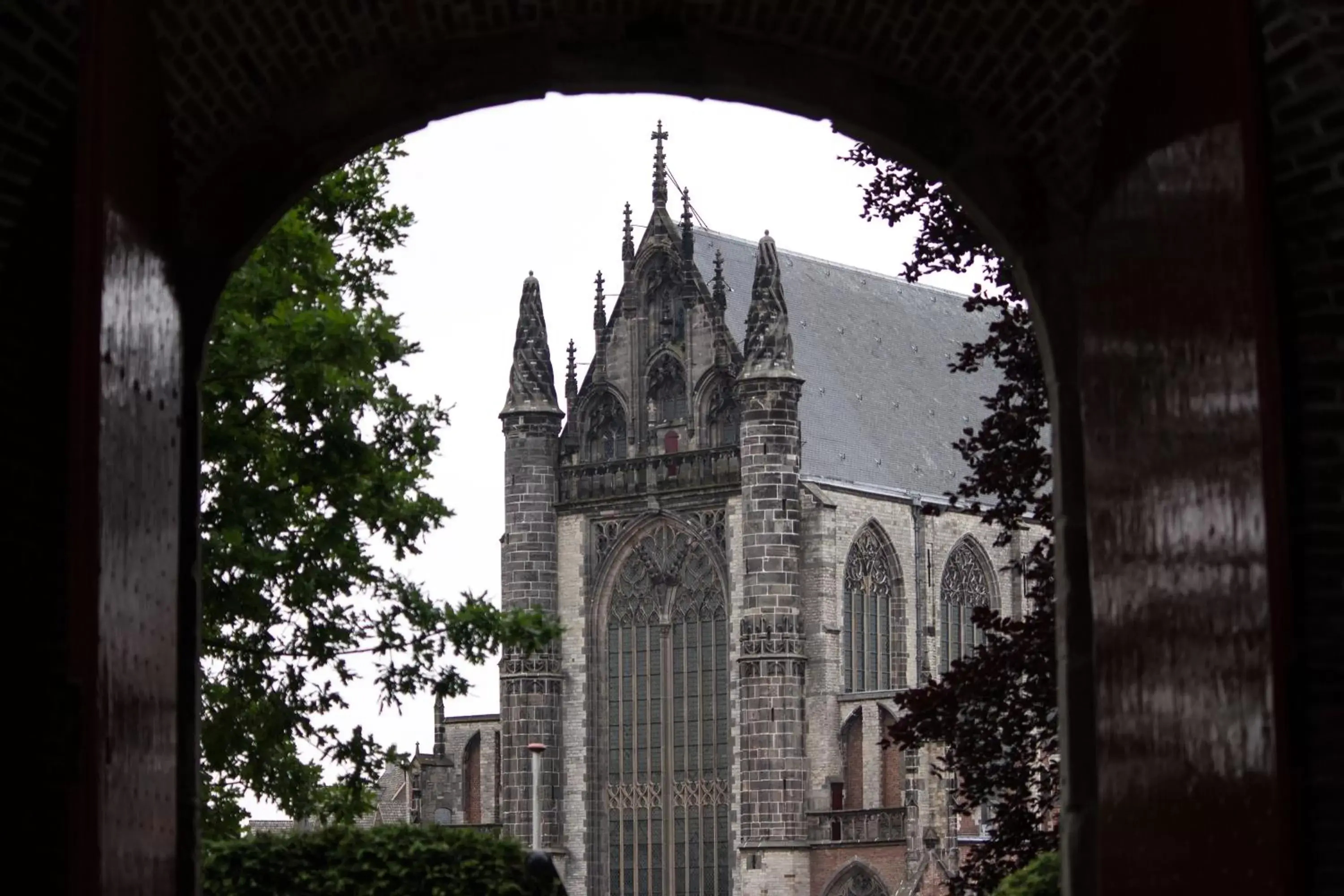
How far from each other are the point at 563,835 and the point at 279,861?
1261 inches

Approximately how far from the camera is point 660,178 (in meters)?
46.6

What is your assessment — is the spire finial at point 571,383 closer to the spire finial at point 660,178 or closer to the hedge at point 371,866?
the spire finial at point 660,178

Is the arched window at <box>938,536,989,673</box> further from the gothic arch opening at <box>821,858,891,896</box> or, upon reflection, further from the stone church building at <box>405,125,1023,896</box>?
the gothic arch opening at <box>821,858,891,896</box>

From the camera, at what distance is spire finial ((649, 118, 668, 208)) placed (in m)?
46.6

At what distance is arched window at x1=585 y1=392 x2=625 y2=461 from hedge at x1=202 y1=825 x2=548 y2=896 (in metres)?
32.4

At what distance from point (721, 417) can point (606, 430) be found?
8.77 feet

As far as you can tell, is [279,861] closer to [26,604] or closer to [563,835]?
[26,604]

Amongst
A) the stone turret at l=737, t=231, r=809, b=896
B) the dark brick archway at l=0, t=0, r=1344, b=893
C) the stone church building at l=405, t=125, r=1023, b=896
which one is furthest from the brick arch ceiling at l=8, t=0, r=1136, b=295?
the stone turret at l=737, t=231, r=809, b=896

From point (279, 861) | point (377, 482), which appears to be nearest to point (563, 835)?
point (377, 482)

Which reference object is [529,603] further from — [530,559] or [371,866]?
[371,866]

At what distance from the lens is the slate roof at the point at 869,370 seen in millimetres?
46719

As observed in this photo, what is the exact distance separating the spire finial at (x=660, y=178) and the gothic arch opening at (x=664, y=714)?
19.6 feet

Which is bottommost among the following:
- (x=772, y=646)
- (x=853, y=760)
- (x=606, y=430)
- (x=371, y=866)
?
(x=371, y=866)

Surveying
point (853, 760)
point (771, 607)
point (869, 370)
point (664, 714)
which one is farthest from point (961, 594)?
point (664, 714)
